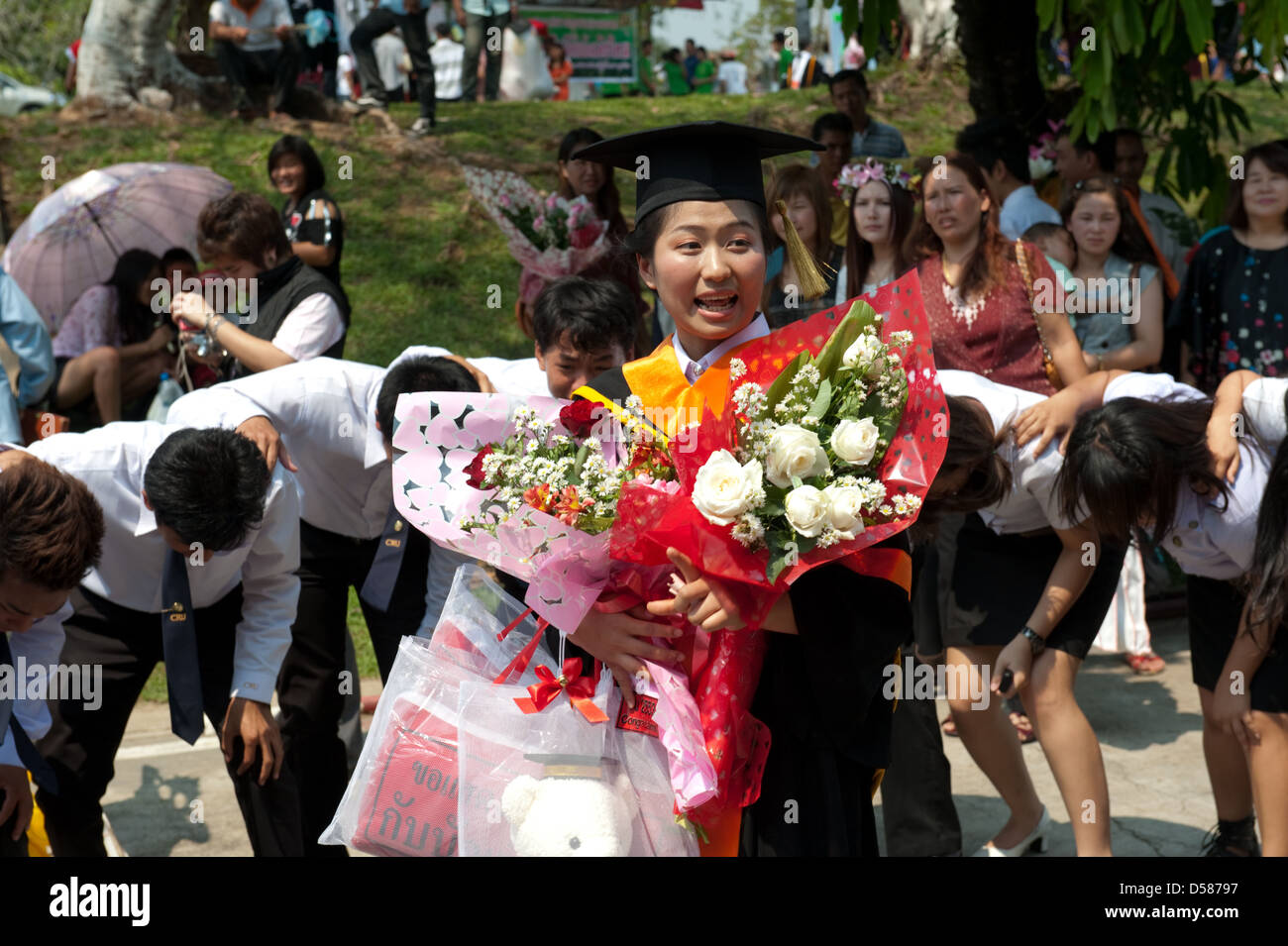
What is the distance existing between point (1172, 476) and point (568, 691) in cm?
182

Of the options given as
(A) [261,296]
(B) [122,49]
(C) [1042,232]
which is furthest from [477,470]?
(B) [122,49]

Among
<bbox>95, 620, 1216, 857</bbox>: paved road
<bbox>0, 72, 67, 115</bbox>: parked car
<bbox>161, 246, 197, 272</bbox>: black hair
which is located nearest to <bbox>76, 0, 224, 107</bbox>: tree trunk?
<bbox>161, 246, 197, 272</bbox>: black hair

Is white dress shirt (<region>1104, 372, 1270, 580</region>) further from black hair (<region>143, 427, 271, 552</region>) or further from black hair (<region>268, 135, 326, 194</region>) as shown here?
black hair (<region>268, 135, 326, 194</region>)

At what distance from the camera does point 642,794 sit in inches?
97.3

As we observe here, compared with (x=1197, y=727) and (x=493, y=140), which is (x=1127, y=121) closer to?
(x=1197, y=727)

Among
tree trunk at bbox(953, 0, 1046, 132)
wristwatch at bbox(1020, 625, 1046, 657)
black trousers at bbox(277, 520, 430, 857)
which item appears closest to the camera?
wristwatch at bbox(1020, 625, 1046, 657)

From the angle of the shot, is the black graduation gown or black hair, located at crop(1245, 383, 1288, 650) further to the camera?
black hair, located at crop(1245, 383, 1288, 650)

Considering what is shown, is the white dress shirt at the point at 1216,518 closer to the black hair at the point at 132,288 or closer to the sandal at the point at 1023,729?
the sandal at the point at 1023,729

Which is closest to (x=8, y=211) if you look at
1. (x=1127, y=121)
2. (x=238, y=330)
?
(x=238, y=330)

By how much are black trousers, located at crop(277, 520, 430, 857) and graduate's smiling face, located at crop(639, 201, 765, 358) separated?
6.26ft

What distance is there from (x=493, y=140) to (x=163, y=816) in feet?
26.9

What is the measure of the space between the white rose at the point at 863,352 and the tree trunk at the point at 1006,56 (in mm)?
5849

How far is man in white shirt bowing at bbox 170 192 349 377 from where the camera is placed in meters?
5.05

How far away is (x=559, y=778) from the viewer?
2414 millimetres
